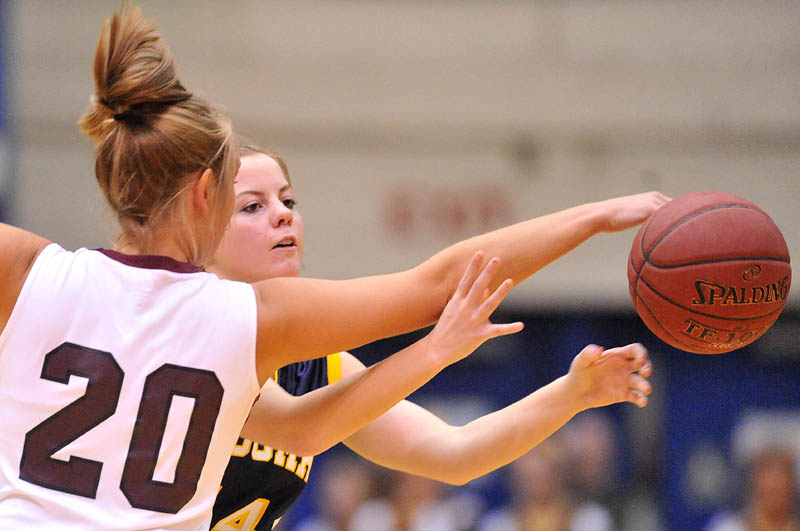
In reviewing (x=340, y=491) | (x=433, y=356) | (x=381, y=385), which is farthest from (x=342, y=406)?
(x=340, y=491)

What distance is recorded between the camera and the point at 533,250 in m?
2.16

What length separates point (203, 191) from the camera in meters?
1.98

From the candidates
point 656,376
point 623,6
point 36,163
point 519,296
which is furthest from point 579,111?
point 36,163

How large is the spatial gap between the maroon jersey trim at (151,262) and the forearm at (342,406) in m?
0.47

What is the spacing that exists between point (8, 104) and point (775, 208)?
5.77 meters

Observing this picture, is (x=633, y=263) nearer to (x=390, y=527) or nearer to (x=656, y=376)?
(x=390, y=527)

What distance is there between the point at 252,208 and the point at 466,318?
0.93 meters

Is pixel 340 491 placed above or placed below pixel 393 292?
below

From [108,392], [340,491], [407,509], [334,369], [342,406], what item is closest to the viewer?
[108,392]

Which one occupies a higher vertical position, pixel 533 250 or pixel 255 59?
pixel 533 250

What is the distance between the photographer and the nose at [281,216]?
2.77 meters

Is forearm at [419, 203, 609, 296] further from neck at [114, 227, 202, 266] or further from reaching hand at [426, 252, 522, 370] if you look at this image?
neck at [114, 227, 202, 266]

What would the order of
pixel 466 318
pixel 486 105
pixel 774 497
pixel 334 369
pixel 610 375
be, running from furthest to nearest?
pixel 486 105 < pixel 774 497 < pixel 334 369 < pixel 610 375 < pixel 466 318

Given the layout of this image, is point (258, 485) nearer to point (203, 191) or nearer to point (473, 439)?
point (473, 439)
